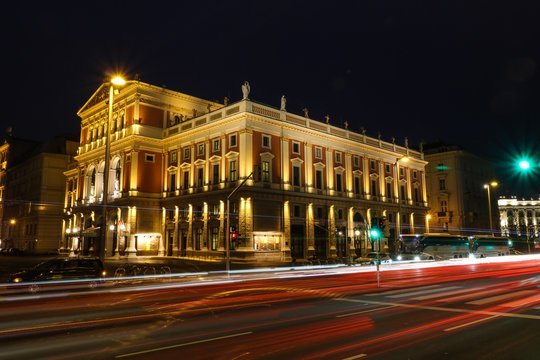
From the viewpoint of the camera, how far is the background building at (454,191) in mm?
73875

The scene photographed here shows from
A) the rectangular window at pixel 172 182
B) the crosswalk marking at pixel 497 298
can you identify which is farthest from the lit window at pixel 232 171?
the crosswalk marking at pixel 497 298

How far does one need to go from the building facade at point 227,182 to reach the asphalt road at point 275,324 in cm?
2400

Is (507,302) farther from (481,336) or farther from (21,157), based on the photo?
(21,157)

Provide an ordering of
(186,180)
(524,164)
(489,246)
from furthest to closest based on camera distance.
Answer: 1. (489,246)
2. (186,180)
3. (524,164)

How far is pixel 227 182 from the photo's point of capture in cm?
4419

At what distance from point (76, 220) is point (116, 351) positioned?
59670mm

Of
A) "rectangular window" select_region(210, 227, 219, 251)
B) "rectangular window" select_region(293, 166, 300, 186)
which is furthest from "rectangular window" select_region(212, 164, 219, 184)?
"rectangular window" select_region(293, 166, 300, 186)

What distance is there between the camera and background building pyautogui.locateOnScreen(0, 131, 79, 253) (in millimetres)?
71688

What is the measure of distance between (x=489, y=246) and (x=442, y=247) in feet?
34.9

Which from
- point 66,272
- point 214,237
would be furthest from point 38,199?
point 66,272

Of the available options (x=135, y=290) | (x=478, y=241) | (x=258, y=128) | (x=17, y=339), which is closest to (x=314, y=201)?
(x=258, y=128)

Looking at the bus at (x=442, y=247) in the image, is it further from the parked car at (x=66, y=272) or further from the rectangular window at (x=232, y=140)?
the parked car at (x=66, y=272)

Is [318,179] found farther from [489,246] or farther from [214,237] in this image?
[489,246]

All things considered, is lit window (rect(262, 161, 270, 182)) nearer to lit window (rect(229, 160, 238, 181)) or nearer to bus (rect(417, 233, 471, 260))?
lit window (rect(229, 160, 238, 181))
